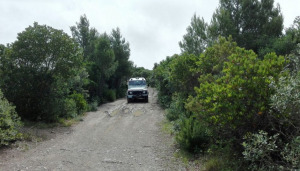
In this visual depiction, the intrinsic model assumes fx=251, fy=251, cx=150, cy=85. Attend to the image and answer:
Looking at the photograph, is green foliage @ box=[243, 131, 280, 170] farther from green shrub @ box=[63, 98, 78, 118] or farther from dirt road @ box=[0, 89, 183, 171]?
green shrub @ box=[63, 98, 78, 118]

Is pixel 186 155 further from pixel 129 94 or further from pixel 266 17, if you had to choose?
pixel 266 17

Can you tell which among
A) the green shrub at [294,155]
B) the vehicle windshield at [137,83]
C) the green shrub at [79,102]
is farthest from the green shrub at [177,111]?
the vehicle windshield at [137,83]

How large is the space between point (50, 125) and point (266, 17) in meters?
20.2

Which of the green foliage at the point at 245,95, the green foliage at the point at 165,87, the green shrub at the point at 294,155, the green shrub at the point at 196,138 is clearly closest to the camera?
the green shrub at the point at 294,155

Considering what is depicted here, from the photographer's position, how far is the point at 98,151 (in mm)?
7785

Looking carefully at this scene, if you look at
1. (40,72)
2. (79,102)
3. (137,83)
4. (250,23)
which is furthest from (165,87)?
(40,72)

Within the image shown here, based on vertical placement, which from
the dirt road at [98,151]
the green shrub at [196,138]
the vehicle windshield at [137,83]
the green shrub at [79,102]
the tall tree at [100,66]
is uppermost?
the tall tree at [100,66]

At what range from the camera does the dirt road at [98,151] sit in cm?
645

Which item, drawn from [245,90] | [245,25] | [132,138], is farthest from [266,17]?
[245,90]

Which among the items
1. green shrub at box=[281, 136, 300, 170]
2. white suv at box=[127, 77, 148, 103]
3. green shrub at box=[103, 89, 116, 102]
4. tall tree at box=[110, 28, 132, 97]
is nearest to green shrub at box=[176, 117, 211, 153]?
green shrub at box=[281, 136, 300, 170]

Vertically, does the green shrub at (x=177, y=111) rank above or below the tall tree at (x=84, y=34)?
below

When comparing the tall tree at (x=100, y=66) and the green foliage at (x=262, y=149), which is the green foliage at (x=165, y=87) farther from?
the green foliage at (x=262, y=149)

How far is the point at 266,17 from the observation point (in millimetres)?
22484

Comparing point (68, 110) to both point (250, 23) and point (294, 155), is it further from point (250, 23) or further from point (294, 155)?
point (250, 23)
